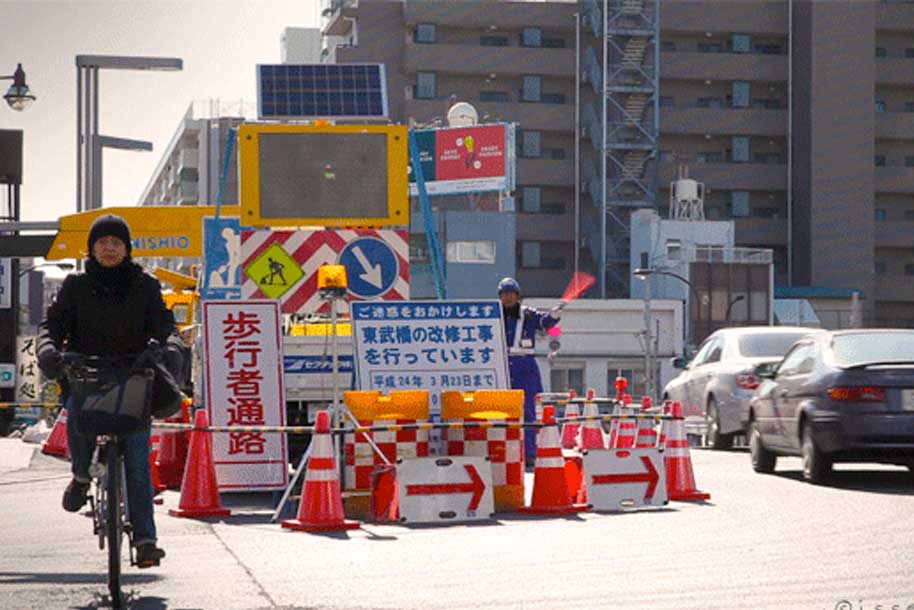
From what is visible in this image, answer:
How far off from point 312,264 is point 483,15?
78002mm

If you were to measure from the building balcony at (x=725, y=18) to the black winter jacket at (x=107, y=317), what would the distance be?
287 feet

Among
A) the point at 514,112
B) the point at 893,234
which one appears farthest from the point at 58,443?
the point at 893,234

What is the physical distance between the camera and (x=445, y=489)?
43.5 feet

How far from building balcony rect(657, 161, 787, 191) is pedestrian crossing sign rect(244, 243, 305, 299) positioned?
77957mm

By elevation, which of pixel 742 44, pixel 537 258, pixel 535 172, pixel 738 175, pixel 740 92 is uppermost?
pixel 742 44

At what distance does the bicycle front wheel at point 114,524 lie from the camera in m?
8.05

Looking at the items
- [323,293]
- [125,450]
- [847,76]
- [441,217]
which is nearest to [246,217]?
[323,293]

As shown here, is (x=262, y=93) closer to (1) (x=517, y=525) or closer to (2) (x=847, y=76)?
(1) (x=517, y=525)

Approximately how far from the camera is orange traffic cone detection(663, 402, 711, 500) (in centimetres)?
1512

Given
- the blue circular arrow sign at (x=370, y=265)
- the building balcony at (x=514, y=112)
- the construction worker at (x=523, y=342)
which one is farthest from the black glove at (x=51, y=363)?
the building balcony at (x=514, y=112)

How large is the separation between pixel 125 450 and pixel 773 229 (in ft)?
290

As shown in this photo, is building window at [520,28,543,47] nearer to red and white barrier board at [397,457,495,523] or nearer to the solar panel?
the solar panel

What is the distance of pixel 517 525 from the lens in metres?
12.9

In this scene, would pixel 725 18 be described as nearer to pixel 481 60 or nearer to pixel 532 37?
pixel 532 37
